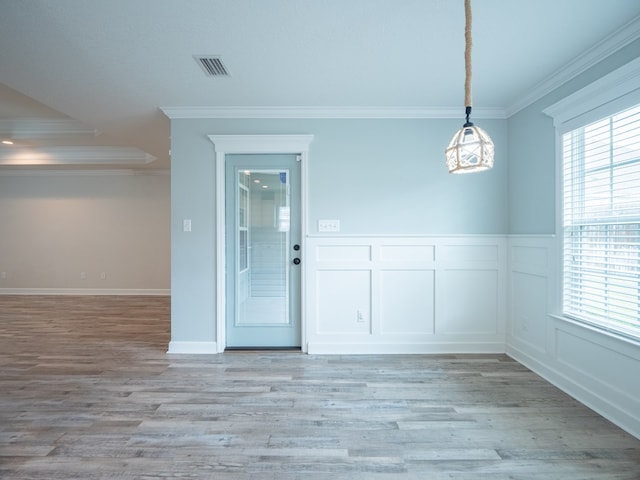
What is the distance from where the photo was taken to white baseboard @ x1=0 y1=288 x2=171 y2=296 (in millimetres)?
6570

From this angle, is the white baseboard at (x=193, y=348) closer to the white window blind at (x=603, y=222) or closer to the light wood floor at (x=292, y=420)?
the light wood floor at (x=292, y=420)

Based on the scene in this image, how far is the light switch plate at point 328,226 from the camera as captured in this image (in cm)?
343

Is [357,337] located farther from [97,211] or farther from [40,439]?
[97,211]

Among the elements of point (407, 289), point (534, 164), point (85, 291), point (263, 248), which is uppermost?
point (534, 164)

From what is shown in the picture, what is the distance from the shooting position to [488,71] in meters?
2.64

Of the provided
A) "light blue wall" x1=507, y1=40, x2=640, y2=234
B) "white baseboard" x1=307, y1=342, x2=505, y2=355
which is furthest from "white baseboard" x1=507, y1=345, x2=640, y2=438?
"light blue wall" x1=507, y1=40, x2=640, y2=234

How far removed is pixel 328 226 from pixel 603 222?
228cm

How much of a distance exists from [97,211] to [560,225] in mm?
7737

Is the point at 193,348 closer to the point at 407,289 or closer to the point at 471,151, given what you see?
the point at 407,289

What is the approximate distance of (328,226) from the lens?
3432 mm

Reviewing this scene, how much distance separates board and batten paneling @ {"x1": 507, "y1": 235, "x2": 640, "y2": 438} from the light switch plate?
1859 mm

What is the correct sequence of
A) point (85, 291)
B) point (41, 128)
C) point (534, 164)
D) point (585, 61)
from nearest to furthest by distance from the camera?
point (585, 61)
point (534, 164)
point (41, 128)
point (85, 291)

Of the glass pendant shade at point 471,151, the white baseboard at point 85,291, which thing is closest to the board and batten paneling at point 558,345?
the glass pendant shade at point 471,151

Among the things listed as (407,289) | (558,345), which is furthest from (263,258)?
(558,345)
